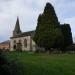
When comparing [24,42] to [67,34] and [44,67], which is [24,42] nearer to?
[67,34]

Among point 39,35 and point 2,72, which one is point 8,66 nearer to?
point 2,72

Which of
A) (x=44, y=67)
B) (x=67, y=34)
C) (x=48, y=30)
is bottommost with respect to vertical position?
(x=44, y=67)

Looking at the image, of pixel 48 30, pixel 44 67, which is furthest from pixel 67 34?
pixel 44 67

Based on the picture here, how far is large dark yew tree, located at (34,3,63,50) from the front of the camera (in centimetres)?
6138

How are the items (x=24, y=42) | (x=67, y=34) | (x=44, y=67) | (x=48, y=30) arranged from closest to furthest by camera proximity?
(x=44, y=67) → (x=48, y=30) → (x=67, y=34) → (x=24, y=42)

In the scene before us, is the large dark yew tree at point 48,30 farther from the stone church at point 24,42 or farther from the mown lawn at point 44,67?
the mown lawn at point 44,67

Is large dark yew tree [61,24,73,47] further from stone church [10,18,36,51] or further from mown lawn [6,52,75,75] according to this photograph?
mown lawn [6,52,75,75]

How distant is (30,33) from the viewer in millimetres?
102125

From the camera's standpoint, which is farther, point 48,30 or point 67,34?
point 67,34

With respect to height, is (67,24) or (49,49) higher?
(67,24)

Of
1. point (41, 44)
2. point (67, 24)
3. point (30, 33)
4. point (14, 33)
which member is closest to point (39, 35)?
point (41, 44)

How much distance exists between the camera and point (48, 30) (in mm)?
62688

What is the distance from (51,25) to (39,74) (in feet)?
152

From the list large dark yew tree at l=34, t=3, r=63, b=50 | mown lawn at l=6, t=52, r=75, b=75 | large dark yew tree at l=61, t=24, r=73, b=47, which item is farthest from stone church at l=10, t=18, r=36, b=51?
mown lawn at l=6, t=52, r=75, b=75
